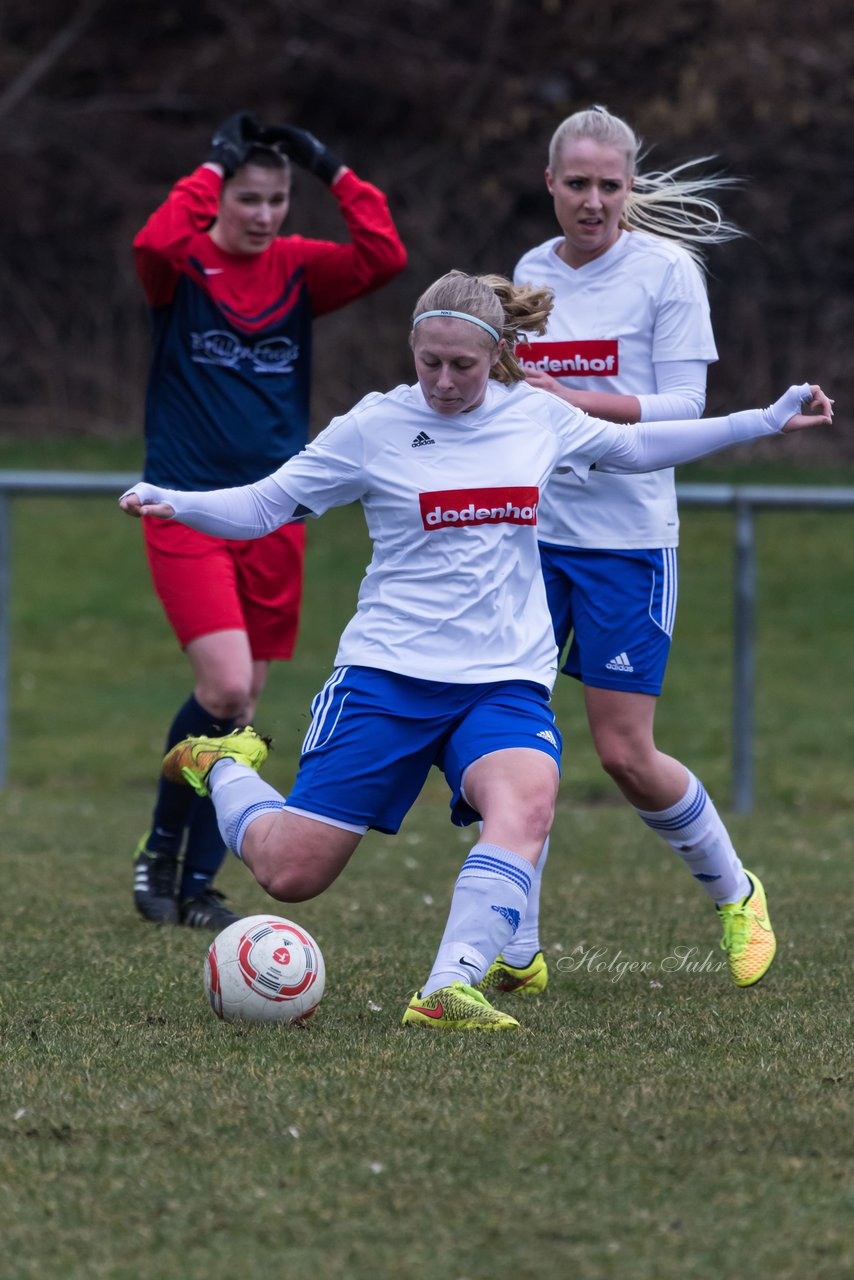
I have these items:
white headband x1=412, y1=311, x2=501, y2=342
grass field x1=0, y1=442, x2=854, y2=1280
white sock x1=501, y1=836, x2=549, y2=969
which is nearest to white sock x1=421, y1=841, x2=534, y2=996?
grass field x1=0, y1=442, x2=854, y2=1280

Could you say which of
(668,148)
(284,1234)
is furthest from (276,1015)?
(668,148)

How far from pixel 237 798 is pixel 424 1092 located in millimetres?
1362

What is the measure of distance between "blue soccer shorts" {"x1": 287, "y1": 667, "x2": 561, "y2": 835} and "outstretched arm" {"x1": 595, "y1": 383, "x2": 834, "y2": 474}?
2.34 ft

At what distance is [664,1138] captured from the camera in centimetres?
348

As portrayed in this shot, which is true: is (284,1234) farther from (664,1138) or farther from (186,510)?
(186,510)

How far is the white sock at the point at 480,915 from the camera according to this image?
450 cm

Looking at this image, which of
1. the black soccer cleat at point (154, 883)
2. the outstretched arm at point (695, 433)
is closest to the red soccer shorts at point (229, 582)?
the black soccer cleat at point (154, 883)

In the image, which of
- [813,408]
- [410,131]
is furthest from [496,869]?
[410,131]

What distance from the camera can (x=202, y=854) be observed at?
6.35 metres

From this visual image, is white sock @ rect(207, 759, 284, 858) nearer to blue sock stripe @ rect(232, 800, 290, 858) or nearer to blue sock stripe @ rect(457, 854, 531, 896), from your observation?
blue sock stripe @ rect(232, 800, 290, 858)

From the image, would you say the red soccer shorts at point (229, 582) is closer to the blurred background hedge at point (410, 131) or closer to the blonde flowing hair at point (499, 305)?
the blonde flowing hair at point (499, 305)

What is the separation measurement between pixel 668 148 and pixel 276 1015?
1636cm

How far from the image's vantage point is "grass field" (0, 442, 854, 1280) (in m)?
2.97

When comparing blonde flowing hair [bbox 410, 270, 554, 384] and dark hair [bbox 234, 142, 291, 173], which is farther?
dark hair [bbox 234, 142, 291, 173]
